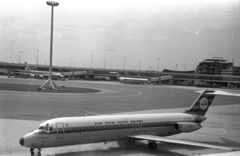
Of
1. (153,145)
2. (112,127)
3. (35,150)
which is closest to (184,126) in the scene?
(153,145)

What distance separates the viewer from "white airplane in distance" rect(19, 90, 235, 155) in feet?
63.7

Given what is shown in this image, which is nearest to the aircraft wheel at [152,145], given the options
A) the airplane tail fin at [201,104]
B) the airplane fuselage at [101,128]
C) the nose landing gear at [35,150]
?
the airplane fuselage at [101,128]

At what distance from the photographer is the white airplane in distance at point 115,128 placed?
19406 mm

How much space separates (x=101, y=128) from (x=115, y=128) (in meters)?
1.31

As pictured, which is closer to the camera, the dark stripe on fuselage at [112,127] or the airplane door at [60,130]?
the airplane door at [60,130]

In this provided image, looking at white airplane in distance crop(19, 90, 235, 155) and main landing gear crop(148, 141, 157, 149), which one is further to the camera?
main landing gear crop(148, 141, 157, 149)

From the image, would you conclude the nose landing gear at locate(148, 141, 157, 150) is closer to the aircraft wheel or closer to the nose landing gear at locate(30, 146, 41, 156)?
the aircraft wheel

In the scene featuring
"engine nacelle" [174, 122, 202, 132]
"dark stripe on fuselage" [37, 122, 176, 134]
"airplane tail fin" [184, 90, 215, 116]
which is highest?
"airplane tail fin" [184, 90, 215, 116]

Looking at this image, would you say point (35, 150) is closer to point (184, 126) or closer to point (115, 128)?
point (115, 128)

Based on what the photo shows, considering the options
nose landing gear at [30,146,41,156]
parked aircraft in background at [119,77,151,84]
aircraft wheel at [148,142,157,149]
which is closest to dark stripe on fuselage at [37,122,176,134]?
nose landing gear at [30,146,41,156]

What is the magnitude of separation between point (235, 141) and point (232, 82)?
30.2 m

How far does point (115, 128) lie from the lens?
Answer: 72.5ft

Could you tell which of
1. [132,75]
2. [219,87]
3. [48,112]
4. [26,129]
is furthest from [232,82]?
[132,75]

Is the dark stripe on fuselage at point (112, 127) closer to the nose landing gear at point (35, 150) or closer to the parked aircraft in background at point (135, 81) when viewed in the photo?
the nose landing gear at point (35, 150)
